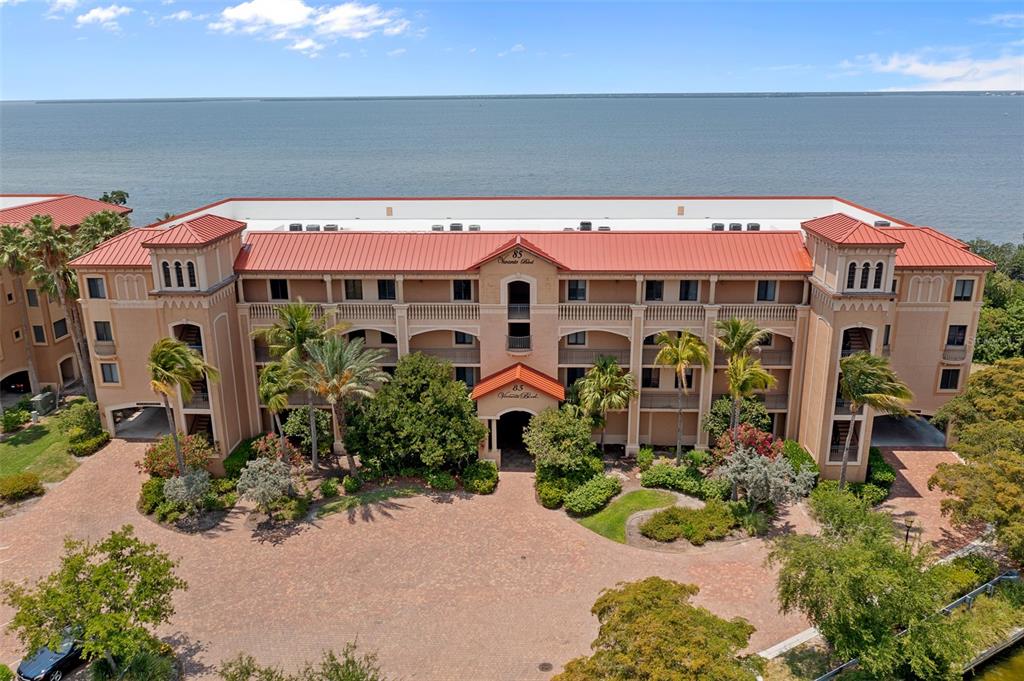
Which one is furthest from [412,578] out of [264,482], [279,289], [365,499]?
[279,289]

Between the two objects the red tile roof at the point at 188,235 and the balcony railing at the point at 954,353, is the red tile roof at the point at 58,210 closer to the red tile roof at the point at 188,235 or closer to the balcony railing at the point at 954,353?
the red tile roof at the point at 188,235

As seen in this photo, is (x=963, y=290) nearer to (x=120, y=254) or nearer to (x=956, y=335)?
(x=956, y=335)

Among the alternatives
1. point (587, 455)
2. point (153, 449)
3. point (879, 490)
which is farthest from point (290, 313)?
point (879, 490)

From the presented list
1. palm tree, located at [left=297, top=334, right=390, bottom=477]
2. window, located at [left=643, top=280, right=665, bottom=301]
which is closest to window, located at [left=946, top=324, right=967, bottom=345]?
window, located at [left=643, top=280, right=665, bottom=301]

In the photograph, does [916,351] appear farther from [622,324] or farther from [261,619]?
[261,619]

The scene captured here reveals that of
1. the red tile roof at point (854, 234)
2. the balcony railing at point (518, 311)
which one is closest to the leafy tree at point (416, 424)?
the balcony railing at point (518, 311)
